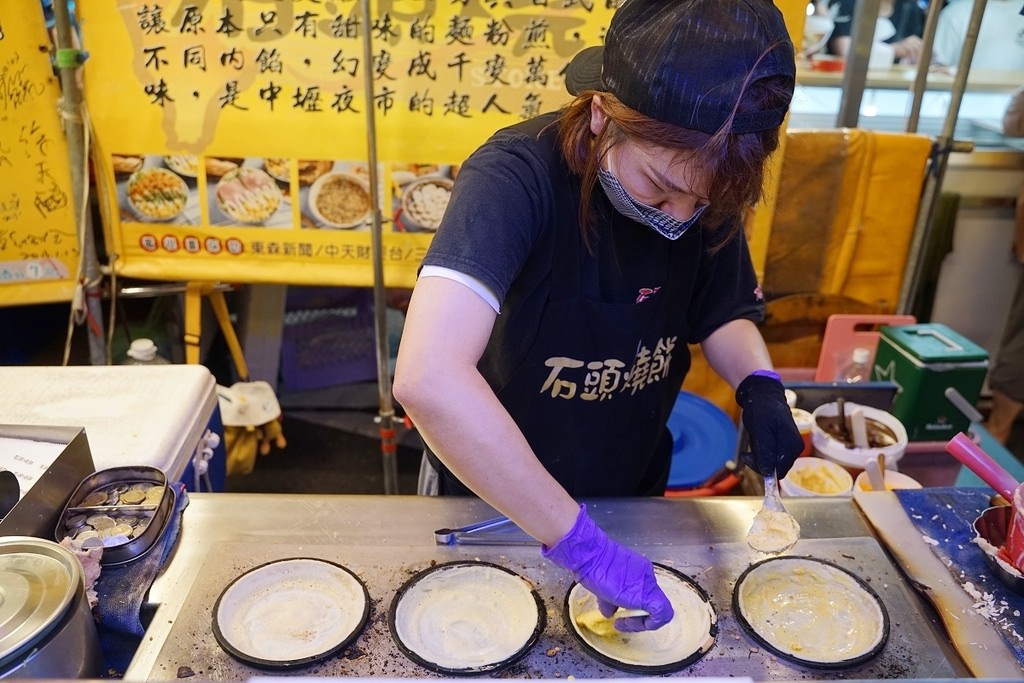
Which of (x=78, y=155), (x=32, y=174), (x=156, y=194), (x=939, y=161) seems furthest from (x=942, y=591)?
(x=32, y=174)

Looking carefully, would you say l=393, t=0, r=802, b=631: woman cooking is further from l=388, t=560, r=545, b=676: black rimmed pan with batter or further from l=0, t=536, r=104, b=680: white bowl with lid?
l=0, t=536, r=104, b=680: white bowl with lid

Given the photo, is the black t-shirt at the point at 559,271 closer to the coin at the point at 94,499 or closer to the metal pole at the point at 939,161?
the coin at the point at 94,499

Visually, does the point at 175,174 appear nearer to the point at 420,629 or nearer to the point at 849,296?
the point at 420,629

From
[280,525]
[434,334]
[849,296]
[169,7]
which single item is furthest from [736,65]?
[849,296]

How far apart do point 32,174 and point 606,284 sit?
7.15 ft

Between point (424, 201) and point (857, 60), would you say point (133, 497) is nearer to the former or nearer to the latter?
point (424, 201)

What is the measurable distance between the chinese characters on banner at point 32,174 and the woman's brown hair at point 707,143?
2078mm

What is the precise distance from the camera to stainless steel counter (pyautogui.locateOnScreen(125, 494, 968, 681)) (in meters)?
1.23

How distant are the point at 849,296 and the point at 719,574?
219 cm

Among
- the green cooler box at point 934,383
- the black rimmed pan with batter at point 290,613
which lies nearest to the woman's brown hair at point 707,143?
the black rimmed pan with batter at point 290,613

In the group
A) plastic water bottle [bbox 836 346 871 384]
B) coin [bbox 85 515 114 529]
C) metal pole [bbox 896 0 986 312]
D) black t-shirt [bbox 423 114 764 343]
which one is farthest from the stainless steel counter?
metal pole [bbox 896 0 986 312]

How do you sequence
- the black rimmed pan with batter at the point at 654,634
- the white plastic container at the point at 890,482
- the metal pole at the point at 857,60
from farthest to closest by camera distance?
1. the metal pole at the point at 857,60
2. the white plastic container at the point at 890,482
3. the black rimmed pan with batter at the point at 654,634

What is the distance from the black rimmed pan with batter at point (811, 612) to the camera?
50.4 inches

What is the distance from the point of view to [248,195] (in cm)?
279
